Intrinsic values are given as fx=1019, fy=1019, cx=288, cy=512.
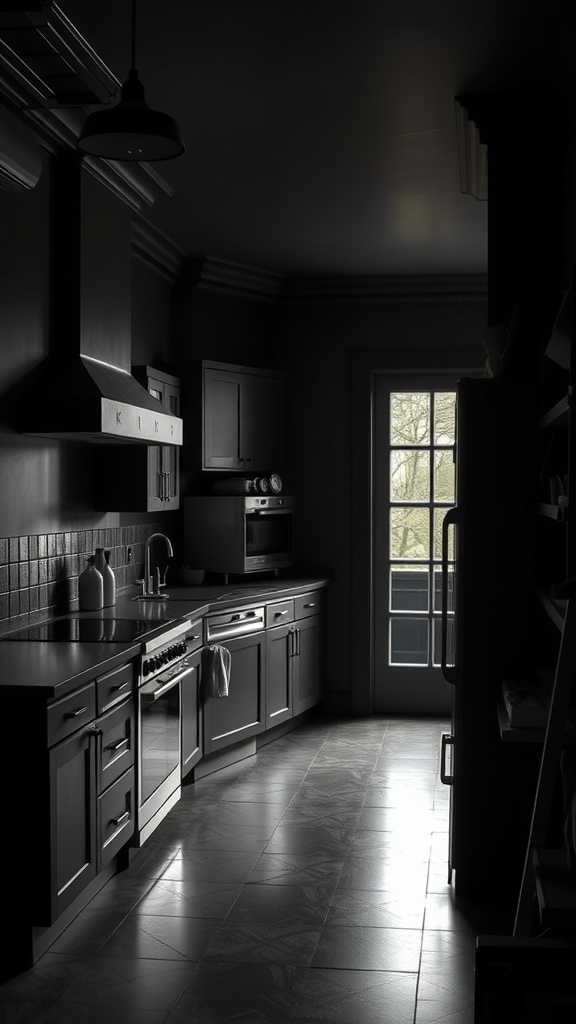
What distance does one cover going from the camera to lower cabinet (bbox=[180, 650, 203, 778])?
15.6 feet

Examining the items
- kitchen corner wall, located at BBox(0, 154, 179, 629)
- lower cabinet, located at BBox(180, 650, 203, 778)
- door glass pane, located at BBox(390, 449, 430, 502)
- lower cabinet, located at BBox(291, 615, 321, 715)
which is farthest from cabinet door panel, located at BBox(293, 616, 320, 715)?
kitchen corner wall, located at BBox(0, 154, 179, 629)

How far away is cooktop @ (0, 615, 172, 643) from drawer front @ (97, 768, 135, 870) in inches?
19.9

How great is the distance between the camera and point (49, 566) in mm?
4395

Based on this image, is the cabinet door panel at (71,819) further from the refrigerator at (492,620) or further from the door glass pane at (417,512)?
the door glass pane at (417,512)

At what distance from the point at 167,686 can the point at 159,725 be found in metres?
0.16

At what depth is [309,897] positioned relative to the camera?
3602mm

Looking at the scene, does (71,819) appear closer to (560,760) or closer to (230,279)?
(560,760)

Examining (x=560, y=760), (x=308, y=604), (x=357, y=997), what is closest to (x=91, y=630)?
(x=357, y=997)

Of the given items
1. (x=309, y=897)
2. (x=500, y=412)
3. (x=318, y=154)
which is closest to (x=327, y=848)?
(x=309, y=897)

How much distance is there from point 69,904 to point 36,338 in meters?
2.13

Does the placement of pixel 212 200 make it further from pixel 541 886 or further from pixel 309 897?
pixel 541 886

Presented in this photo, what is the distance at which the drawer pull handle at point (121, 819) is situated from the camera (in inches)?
141

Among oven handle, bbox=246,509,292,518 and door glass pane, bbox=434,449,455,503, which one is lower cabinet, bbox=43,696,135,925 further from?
door glass pane, bbox=434,449,455,503

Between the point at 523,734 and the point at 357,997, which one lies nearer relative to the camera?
the point at 357,997
